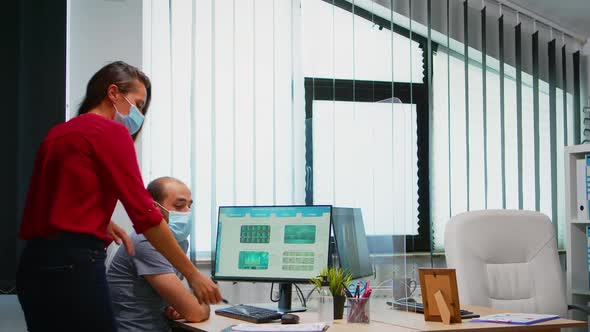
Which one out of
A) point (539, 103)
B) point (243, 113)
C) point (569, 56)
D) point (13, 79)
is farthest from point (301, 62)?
point (569, 56)

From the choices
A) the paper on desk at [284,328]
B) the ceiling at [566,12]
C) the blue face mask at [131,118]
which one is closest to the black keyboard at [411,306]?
the paper on desk at [284,328]

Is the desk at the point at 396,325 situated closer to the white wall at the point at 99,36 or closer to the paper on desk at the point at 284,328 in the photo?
the paper on desk at the point at 284,328

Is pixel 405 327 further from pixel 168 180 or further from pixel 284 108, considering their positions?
pixel 284 108

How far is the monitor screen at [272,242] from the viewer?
2.83 meters

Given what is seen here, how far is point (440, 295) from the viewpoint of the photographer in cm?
243

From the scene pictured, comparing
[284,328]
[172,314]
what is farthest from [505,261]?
[172,314]

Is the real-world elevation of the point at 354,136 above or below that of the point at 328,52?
below

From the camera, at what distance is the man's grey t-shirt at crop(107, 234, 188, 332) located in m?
2.45

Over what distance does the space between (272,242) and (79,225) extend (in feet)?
4.21

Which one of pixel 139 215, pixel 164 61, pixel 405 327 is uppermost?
pixel 164 61

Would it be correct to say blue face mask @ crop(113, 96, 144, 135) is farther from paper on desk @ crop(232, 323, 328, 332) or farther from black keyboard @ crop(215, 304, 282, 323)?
black keyboard @ crop(215, 304, 282, 323)

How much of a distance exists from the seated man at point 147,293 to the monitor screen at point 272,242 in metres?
0.45

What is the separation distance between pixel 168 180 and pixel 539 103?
2.59m

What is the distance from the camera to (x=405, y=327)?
2.29 meters
